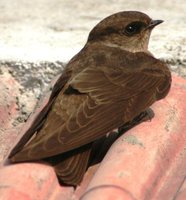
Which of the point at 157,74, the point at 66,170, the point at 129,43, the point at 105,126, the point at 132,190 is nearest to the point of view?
the point at 132,190

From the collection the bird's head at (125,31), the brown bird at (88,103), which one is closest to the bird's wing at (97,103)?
the brown bird at (88,103)

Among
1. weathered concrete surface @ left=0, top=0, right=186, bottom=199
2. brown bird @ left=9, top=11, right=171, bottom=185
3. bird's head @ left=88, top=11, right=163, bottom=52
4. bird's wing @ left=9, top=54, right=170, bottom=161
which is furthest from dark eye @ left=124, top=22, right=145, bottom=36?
bird's wing @ left=9, top=54, right=170, bottom=161

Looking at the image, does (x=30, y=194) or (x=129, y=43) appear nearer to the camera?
(x=30, y=194)

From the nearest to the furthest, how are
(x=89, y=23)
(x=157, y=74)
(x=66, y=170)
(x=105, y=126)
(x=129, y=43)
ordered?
1. (x=66, y=170)
2. (x=105, y=126)
3. (x=157, y=74)
4. (x=129, y=43)
5. (x=89, y=23)

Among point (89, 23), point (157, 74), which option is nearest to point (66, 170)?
point (157, 74)

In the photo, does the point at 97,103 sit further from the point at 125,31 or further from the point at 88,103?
the point at 125,31

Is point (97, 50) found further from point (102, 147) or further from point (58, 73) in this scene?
point (102, 147)

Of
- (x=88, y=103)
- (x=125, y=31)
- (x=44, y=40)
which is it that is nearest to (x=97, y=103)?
(x=88, y=103)

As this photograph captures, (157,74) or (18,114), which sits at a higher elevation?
(157,74)
